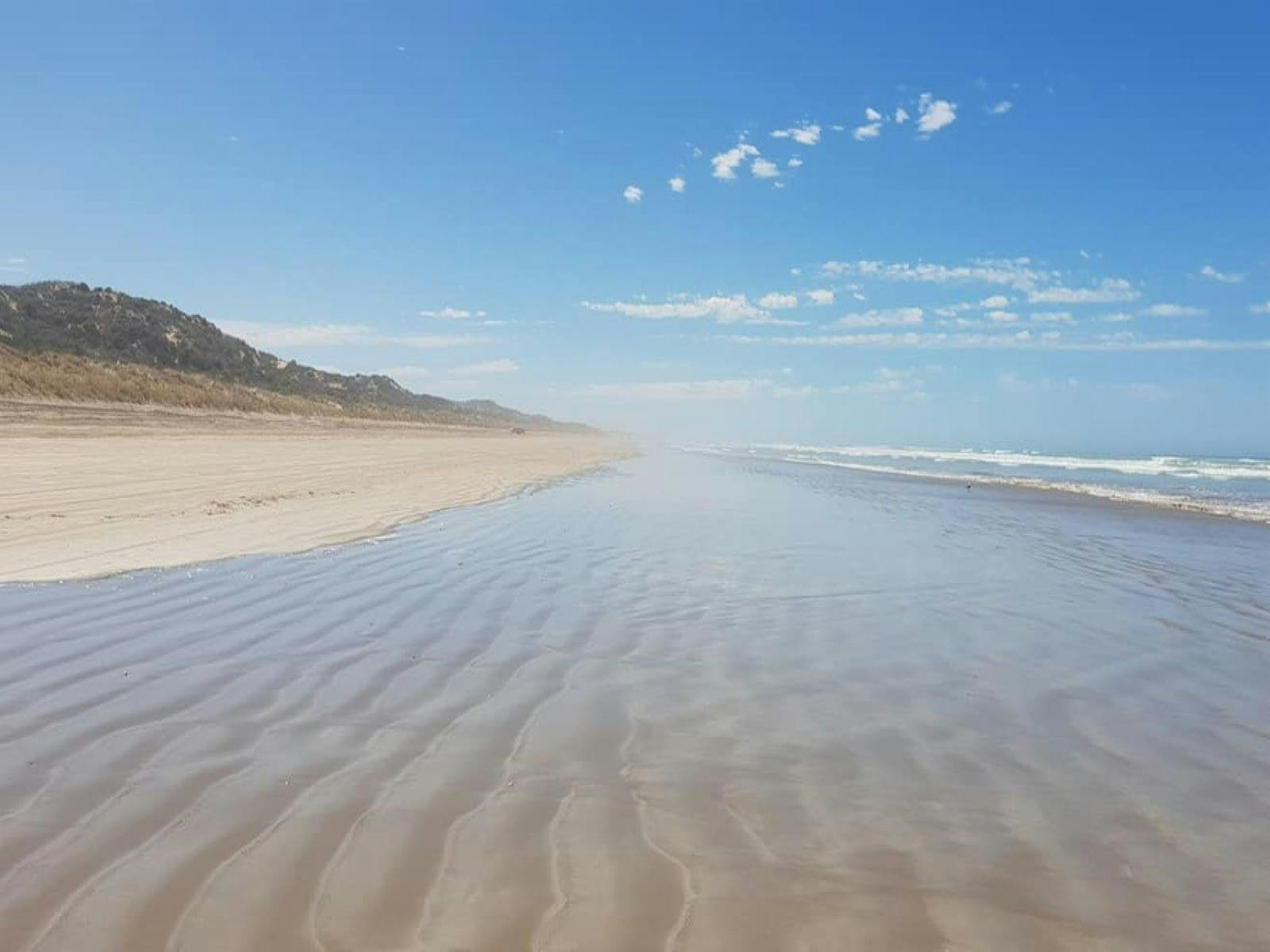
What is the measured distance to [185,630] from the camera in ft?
21.2

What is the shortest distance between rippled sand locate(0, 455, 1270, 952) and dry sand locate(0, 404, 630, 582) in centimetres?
207

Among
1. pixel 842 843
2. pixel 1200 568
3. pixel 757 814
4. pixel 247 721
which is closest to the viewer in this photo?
pixel 842 843

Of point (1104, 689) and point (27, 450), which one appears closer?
point (1104, 689)

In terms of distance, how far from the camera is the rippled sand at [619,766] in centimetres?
282

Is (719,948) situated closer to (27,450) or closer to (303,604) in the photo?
(303,604)

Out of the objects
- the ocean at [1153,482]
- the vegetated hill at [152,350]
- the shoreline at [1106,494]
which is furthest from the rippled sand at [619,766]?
the vegetated hill at [152,350]

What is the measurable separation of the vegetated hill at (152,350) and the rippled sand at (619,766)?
2879 cm

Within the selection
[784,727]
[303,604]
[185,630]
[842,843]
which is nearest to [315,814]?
[842,843]

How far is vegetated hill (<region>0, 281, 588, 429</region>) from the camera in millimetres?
35156

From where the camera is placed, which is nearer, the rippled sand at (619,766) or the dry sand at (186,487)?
the rippled sand at (619,766)

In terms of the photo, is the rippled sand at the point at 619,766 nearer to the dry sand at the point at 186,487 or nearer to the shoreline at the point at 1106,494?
the dry sand at the point at 186,487

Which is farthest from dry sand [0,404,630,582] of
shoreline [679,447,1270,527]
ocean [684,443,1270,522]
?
ocean [684,443,1270,522]

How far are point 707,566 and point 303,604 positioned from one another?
4896mm

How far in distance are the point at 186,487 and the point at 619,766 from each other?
1417 centimetres
